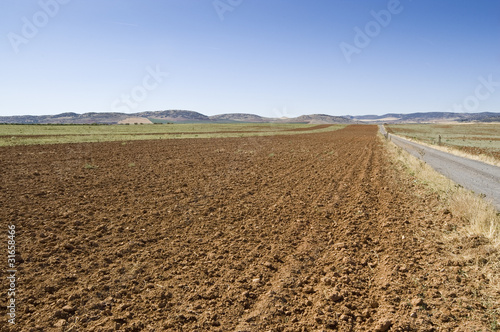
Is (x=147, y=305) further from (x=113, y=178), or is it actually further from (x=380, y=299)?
(x=113, y=178)

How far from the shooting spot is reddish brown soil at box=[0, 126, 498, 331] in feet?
13.3

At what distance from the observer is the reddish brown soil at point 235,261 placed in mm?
4047

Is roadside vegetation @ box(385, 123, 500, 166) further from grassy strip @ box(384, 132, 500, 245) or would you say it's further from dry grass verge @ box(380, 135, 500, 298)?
dry grass verge @ box(380, 135, 500, 298)

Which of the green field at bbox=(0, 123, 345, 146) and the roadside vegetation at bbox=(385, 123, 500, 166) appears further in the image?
the green field at bbox=(0, 123, 345, 146)

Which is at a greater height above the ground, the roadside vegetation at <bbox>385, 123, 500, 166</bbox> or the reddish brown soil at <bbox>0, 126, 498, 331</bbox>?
the roadside vegetation at <bbox>385, 123, 500, 166</bbox>

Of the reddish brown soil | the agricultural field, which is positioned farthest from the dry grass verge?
the agricultural field

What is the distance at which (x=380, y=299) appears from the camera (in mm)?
4406

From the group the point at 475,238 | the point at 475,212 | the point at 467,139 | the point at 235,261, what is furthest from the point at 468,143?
the point at 235,261

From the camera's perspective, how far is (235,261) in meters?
5.73

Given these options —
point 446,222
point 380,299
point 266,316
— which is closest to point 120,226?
point 266,316

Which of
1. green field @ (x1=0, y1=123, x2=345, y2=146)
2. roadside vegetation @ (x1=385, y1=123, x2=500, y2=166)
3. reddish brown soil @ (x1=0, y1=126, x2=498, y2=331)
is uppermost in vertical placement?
green field @ (x1=0, y1=123, x2=345, y2=146)

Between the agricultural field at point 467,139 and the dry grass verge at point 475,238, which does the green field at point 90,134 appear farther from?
the dry grass verge at point 475,238

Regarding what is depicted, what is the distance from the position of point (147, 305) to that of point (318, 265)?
310 cm

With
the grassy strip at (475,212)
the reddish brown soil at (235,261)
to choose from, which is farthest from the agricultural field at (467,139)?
the reddish brown soil at (235,261)
